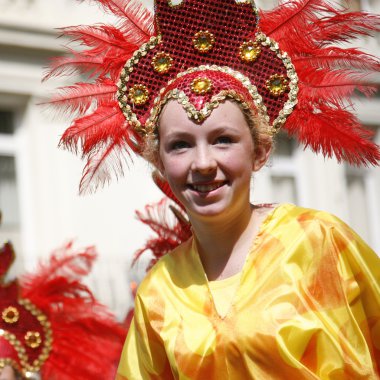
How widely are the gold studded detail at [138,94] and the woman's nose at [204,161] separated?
34cm

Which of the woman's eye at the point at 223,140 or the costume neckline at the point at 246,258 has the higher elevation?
the woman's eye at the point at 223,140

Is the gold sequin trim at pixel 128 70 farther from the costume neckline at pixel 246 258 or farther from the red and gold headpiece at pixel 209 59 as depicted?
the costume neckline at pixel 246 258

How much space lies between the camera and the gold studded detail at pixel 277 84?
13.4 feet

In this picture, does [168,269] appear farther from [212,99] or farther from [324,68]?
[324,68]

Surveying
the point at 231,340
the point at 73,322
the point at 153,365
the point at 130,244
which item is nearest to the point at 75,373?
the point at 73,322

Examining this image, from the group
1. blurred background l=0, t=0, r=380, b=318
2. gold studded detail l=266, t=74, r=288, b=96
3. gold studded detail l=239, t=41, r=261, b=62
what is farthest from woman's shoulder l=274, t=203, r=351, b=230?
blurred background l=0, t=0, r=380, b=318

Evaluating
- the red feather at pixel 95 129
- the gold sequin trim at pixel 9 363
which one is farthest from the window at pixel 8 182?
the red feather at pixel 95 129

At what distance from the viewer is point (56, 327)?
213 inches

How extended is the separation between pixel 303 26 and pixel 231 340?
3.39ft

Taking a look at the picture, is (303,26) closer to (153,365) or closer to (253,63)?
(253,63)

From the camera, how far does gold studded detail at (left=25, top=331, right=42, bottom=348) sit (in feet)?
17.3

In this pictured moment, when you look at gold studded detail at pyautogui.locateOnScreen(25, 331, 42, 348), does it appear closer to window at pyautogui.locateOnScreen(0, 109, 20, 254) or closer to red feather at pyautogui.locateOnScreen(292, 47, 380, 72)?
red feather at pyautogui.locateOnScreen(292, 47, 380, 72)

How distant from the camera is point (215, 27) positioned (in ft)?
13.5

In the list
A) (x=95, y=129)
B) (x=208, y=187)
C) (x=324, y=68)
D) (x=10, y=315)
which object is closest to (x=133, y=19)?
(x=95, y=129)
